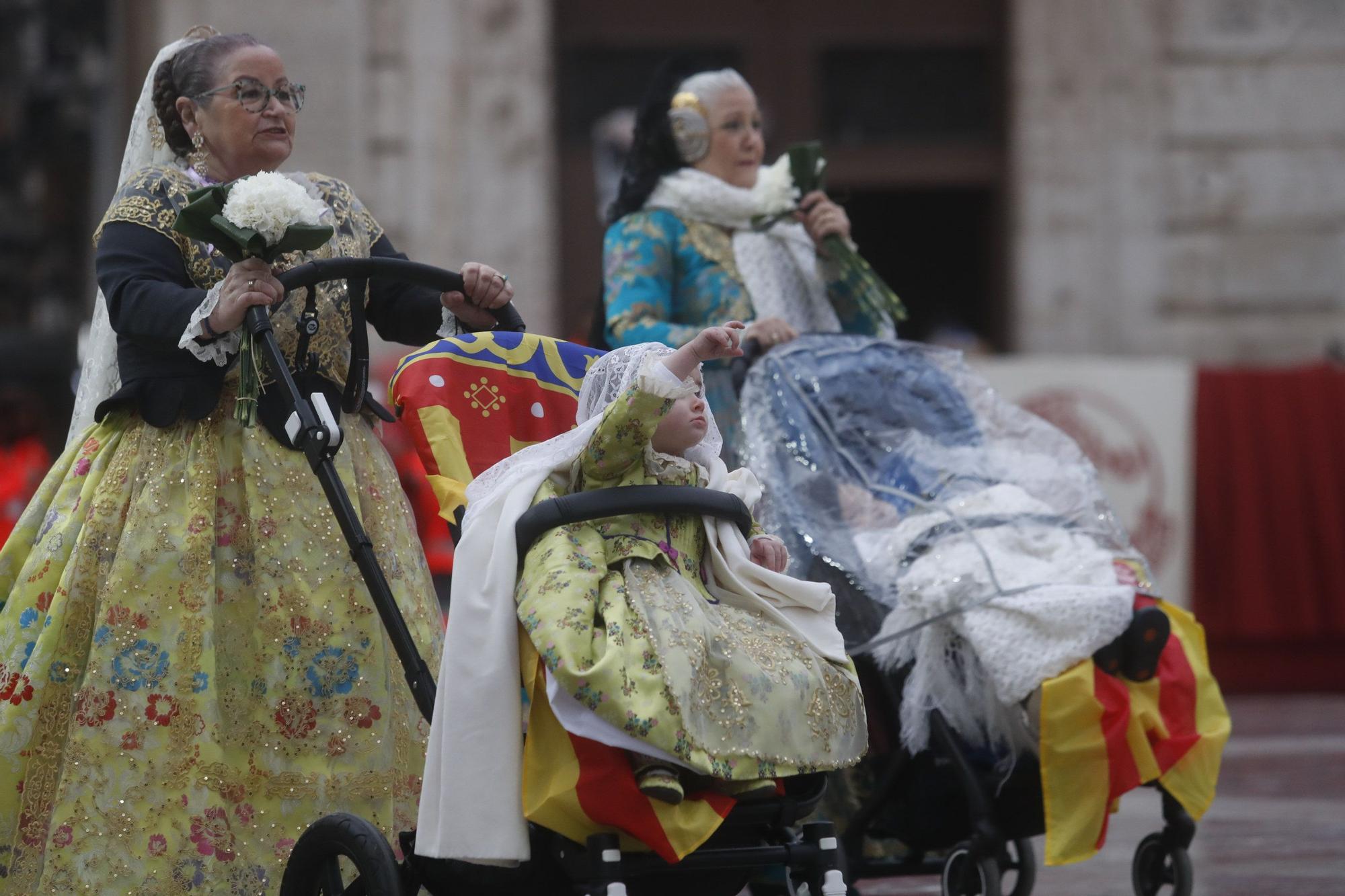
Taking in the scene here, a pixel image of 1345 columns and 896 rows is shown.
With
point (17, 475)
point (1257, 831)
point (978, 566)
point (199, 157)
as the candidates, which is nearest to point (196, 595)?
point (199, 157)

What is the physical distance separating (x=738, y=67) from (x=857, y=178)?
98cm

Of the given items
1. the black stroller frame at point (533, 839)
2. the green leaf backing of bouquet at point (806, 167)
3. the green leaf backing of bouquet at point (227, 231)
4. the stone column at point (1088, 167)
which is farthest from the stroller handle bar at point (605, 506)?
the stone column at point (1088, 167)

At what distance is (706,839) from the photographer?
122 inches

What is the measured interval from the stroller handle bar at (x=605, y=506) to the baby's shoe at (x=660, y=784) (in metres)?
0.43

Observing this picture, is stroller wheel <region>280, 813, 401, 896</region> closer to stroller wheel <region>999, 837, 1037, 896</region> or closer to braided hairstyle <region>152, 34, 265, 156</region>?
braided hairstyle <region>152, 34, 265, 156</region>

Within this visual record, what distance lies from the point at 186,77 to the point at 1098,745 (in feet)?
7.62

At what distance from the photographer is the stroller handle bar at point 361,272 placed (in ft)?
11.8

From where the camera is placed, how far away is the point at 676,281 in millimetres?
5176

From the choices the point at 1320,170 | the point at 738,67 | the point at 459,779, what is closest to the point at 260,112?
the point at 459,779

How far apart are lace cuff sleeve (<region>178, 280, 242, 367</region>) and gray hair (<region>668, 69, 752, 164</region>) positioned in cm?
177

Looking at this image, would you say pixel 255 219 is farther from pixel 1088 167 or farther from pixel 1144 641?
pixel 1088 167

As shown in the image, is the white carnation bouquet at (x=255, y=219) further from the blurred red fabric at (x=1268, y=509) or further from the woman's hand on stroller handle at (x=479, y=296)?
the blurred red fabric at (x=1268, y=509)

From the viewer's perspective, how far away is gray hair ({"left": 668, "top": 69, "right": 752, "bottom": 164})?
5.23 meters

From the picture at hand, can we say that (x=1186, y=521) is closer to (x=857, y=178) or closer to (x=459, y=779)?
(x=857, y=178)
